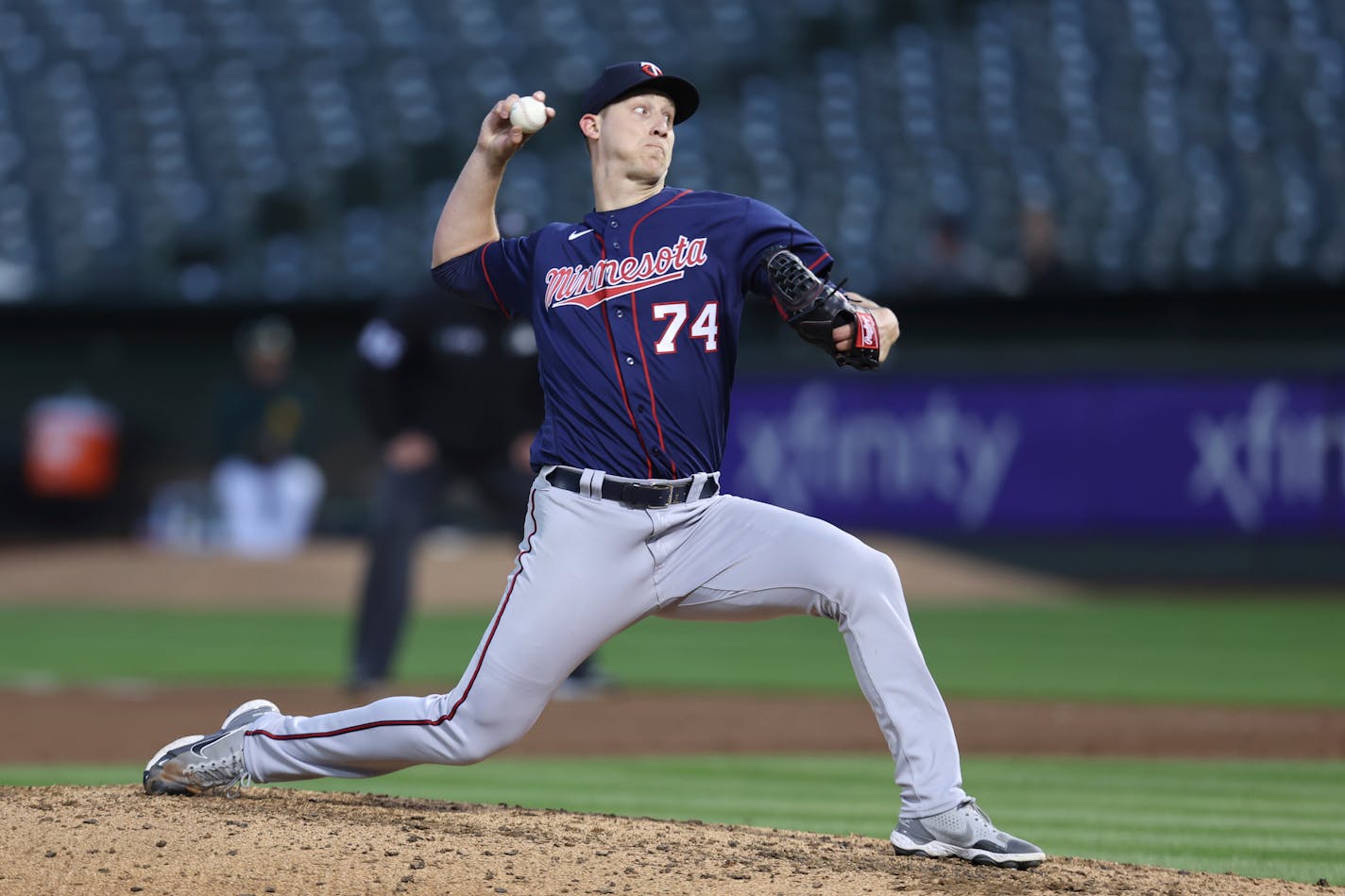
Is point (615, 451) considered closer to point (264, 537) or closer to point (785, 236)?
point (785, 236)

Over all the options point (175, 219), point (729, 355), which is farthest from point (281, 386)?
point (729, 355)

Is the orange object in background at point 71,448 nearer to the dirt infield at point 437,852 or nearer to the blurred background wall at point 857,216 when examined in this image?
the blurred background wall at point 857,216

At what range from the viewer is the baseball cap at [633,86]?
408cm

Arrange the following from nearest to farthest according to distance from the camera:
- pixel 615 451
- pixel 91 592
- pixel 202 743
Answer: pixel 615 451, pixel 202 743, pixel 91 592

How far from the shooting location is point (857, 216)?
1731cm

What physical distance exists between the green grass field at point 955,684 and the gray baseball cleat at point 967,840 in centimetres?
83

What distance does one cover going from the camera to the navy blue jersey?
13.0 ft

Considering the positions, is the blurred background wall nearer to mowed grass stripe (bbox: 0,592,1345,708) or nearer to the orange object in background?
the orange object in background

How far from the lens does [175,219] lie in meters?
17.9

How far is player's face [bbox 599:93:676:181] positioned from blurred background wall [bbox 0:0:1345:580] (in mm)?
10579

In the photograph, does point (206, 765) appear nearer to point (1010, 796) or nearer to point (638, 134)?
point (638, 134)

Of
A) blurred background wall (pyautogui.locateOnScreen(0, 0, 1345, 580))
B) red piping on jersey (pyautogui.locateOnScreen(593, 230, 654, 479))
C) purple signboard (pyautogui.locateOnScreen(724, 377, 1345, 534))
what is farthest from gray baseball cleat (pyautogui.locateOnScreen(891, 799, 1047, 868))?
blurred background wall (pyautogui.locateOnScreen(0, 0, 1345, 580))

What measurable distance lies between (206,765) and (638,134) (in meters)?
1.78

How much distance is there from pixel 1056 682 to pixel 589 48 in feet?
37.2
